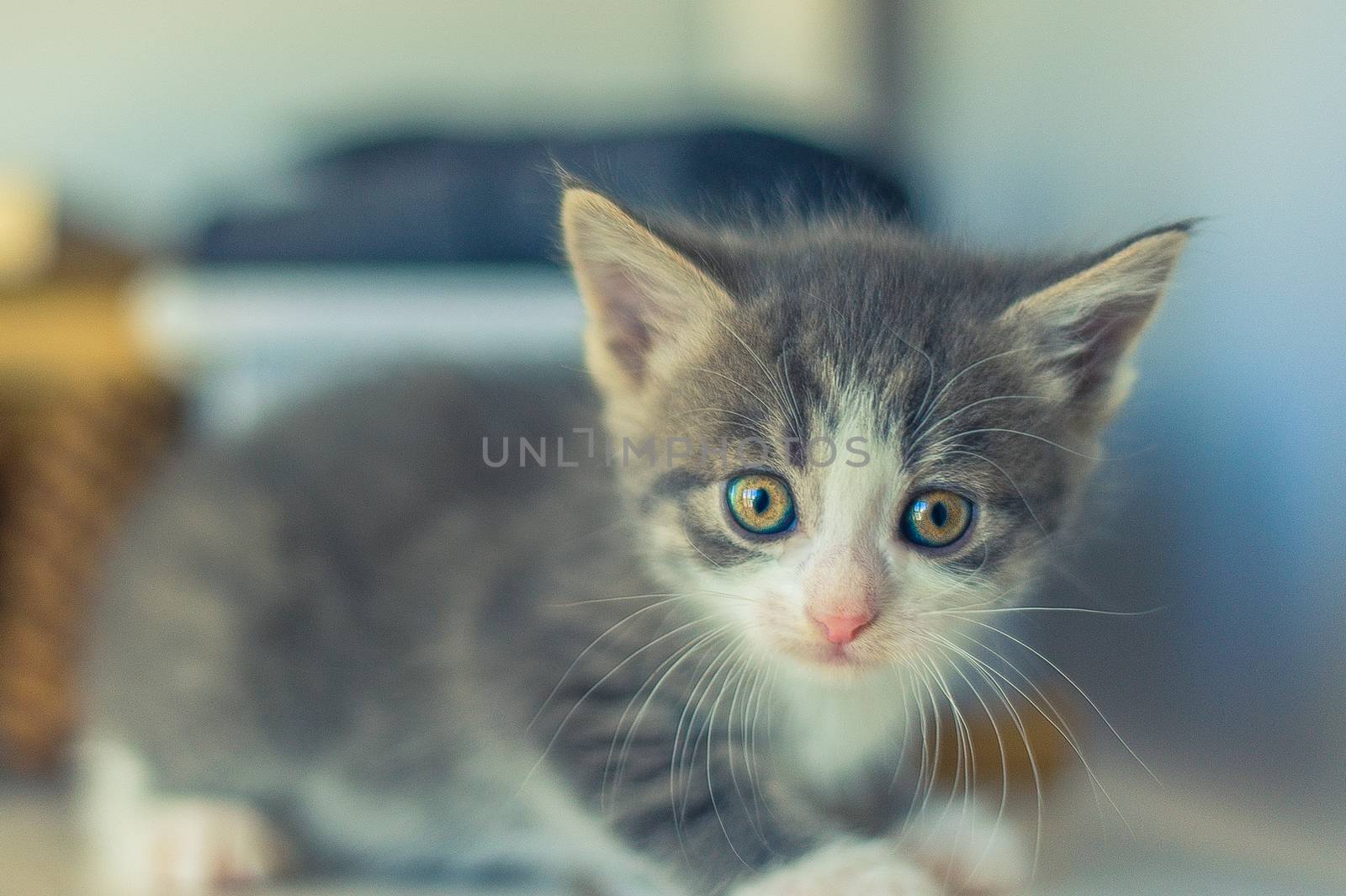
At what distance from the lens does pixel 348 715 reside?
129 centimetres

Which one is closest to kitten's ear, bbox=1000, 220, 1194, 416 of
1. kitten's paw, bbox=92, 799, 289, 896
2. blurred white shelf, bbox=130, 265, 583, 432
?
blurred white shelf, bbox=130, 265, 583, 432

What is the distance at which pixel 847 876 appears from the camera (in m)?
0.92

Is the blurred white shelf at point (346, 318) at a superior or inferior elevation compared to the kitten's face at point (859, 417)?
superior

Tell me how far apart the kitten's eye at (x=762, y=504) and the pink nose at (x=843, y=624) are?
3.8 inches

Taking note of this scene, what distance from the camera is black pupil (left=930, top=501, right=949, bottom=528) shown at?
95 cm

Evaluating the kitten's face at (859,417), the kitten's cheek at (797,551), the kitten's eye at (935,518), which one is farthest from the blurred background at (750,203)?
→ the kitten's cheek at (797,551)

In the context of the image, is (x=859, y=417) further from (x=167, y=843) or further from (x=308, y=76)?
(x=308, y=76)

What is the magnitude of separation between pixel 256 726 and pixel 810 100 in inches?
68.9

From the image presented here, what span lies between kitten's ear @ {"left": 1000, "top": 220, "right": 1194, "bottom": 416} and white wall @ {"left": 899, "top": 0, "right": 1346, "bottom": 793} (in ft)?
0.30

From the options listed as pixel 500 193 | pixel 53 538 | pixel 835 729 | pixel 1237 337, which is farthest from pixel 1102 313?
pixel 53 538

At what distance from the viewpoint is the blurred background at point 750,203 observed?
1169mm

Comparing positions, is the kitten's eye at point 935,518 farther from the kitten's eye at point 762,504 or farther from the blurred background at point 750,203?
the blurred background at point 750,203

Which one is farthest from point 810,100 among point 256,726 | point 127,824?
point 127,824

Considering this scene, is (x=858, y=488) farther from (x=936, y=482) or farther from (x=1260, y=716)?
(x=1260, y=716)
